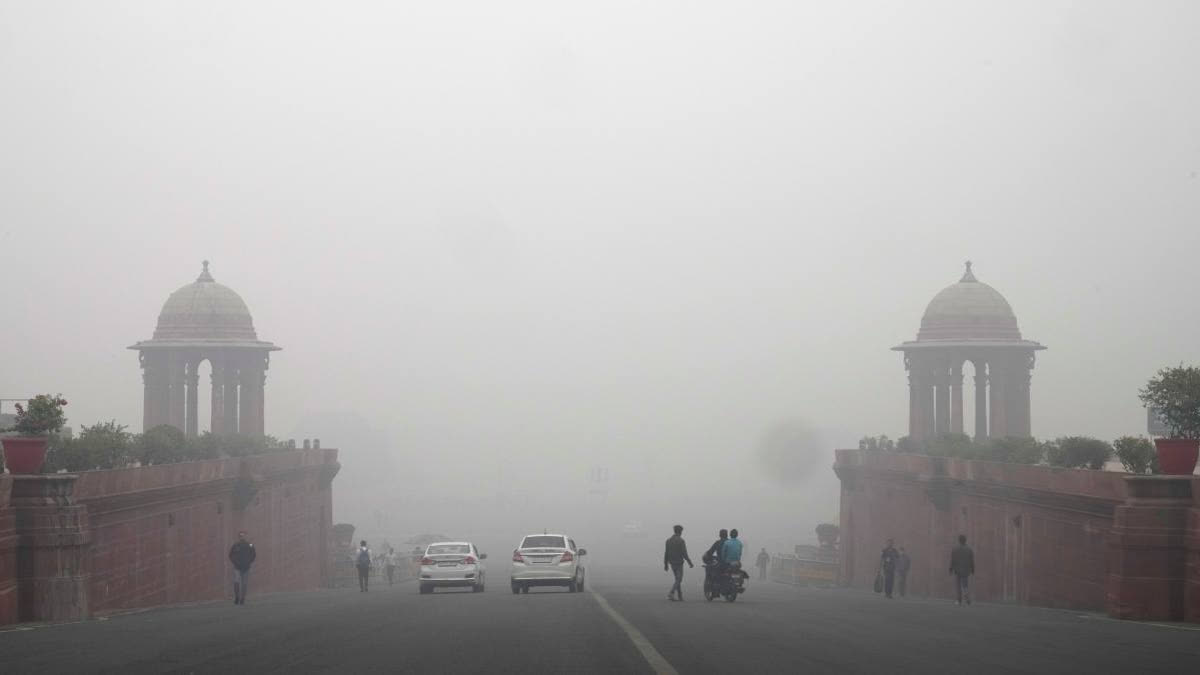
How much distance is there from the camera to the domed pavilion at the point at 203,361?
65.8m

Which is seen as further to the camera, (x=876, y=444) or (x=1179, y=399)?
(x=876, y=444)

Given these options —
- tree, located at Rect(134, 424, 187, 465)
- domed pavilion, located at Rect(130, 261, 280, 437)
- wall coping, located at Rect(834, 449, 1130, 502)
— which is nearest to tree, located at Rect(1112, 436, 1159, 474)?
wall coping, located at Rect(834, 449, 1130, 502)

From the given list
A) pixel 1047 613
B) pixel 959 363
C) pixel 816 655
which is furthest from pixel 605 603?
pixel 959 363

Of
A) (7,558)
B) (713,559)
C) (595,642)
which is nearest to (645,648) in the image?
(595,642)

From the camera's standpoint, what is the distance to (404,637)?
732 inches

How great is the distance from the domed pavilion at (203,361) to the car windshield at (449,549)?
30347mm

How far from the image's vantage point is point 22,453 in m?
24.9

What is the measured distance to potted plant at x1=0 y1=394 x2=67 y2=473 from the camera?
2486cm

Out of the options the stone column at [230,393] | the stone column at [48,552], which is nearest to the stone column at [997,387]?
the stone column at [230,393]

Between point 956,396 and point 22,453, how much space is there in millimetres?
46276

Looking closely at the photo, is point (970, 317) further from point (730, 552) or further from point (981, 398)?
point (730, 552)

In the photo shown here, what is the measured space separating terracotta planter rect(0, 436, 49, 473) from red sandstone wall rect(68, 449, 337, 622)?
2224 mm

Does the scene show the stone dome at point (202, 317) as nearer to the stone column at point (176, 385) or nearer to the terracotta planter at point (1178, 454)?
the stone column at point (176, 385)

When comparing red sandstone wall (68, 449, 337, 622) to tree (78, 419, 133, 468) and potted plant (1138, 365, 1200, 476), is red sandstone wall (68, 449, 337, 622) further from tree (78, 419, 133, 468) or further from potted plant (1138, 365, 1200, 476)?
potted plant (1138, 365, 1200, 476)
